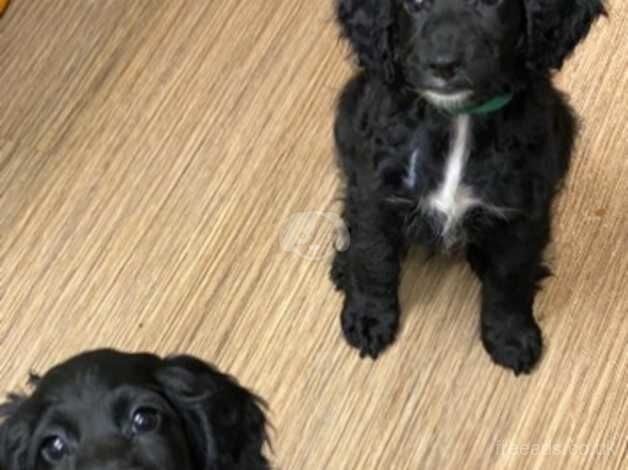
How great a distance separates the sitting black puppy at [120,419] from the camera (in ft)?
4.48

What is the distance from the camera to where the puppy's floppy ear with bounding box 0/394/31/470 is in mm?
1395

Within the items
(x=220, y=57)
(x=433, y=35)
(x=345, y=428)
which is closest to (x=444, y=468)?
(x=345, y=428)

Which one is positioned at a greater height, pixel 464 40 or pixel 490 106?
pixel 464 40

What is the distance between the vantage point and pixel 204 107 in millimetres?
2291

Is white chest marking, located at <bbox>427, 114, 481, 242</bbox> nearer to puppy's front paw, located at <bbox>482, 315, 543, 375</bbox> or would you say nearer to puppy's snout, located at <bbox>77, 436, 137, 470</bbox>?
puppy's front paw, located at <bbox>482, 315, 543, 375</bbox>

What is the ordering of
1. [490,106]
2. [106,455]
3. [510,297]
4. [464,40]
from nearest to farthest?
1. [106,455]
2. [464,40]
3. [490,106]
4. [510,297]

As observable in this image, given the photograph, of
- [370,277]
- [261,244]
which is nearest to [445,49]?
[370,277]

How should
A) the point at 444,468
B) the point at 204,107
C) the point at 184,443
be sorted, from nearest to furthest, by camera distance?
the point at 184,443, the point at 444,468, the point at 204,107

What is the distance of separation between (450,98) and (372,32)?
169mm

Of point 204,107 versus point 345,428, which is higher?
point 204,107

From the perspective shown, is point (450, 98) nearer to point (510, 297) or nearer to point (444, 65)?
point (444, 65)

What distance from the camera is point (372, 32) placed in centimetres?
158

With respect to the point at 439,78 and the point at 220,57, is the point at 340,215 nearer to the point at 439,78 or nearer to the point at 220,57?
the point at 220,57

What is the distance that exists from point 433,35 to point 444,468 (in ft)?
2.68
